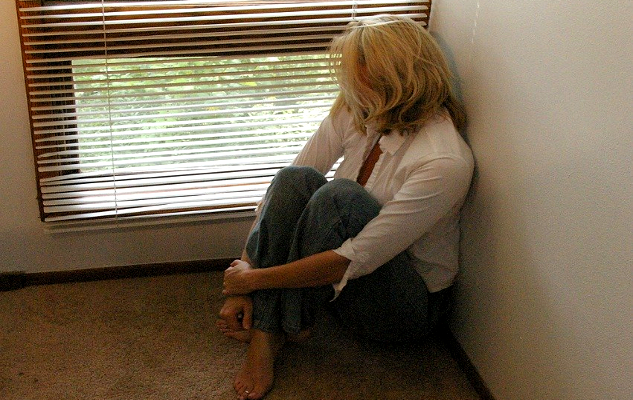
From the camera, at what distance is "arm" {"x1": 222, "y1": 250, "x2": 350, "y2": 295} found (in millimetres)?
1507

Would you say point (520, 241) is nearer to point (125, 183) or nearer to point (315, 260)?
point (315, 260)

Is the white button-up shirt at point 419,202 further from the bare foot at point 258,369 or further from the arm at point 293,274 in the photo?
the bare foot at point 258,369

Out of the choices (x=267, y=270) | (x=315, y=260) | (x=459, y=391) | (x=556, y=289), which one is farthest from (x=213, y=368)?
(x=556, y=289)

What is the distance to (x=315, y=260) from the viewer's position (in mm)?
1512

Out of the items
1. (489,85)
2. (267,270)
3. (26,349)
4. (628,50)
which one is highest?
(628,50)

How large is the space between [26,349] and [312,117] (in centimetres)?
98

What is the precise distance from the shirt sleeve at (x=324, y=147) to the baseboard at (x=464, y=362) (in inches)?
20.8

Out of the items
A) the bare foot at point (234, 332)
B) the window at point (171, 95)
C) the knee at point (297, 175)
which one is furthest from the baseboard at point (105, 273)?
the knee at point (297, 175)

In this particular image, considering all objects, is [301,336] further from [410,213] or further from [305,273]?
[410,213]

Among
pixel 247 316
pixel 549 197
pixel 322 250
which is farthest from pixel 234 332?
pixel 549 197

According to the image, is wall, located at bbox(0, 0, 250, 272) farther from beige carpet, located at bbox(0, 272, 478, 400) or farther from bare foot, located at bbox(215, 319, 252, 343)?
bare foot, located at bbox(215, 319, 252, 343)

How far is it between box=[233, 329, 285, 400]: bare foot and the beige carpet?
1.2 inches

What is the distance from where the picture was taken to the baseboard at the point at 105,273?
78.4 inches

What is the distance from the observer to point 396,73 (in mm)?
1472
